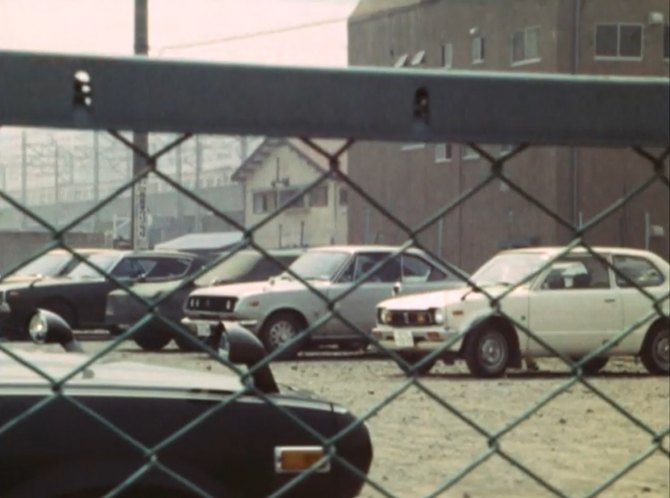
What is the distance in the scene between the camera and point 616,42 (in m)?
43.2

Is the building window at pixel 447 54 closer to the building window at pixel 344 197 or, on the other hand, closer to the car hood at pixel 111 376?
the car hood at pixel 111 376

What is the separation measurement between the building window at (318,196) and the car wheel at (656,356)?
1496cm

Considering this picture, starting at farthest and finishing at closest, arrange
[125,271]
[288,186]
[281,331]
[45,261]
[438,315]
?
[281,331] → [438,315] → [125,271] → [45,261] → [288,186]

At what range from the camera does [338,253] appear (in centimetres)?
1994

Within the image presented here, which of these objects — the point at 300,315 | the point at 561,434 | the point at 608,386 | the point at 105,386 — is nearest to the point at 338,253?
the point at 300,315

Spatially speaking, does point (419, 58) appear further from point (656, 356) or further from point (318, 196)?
point (318, 196)

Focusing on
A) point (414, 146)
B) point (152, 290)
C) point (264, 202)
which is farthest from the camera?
point (152, 290)

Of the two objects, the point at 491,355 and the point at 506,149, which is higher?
the point at 506,149

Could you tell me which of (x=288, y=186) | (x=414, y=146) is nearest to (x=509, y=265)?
(x=288, y=186)

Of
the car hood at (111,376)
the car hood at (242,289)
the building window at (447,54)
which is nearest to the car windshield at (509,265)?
the car hood at (242,289)

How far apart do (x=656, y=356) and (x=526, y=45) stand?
26.5 m

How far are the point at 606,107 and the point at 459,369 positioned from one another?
51.3 ft

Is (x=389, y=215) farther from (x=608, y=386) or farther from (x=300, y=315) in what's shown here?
(x=300, y=315)

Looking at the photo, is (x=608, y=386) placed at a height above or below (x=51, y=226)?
below
